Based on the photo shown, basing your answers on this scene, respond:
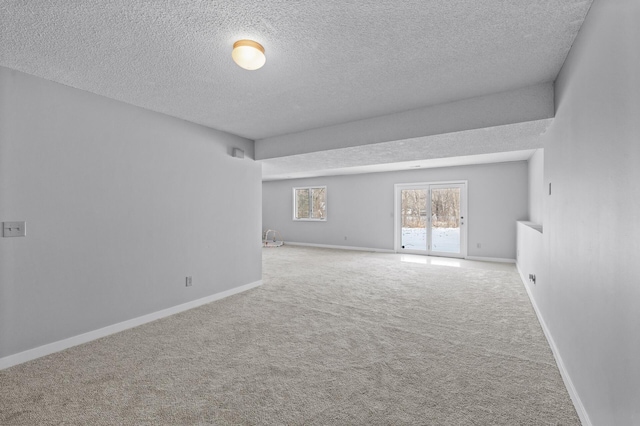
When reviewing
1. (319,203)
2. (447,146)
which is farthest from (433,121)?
(319,203)

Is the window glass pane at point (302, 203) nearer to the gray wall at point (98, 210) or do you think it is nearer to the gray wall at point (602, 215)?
the gray wall at point (98, 210)

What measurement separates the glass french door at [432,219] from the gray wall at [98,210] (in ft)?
17.7

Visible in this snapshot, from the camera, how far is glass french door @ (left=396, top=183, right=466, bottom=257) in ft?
23.6

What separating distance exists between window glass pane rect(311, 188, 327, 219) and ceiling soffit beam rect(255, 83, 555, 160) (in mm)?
5016

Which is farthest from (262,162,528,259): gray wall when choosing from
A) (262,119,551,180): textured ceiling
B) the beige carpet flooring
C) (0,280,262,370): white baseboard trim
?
(0,280,262,370): white baseboard trim

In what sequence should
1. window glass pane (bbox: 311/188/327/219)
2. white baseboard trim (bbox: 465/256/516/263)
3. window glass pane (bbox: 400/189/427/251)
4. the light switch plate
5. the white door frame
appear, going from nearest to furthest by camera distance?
1. the light switch plate
2. white baseboard trim (bbox: 465/256/516/263)
3. the white door frame
4. window glass pane (bbox: 400/189/427/251)
5. window glass pane (bbox: 311/188/327/219)

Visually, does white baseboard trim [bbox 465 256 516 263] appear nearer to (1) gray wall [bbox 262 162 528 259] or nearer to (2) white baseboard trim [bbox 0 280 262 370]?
(1) gray wall [bbox 262 162 528 259]

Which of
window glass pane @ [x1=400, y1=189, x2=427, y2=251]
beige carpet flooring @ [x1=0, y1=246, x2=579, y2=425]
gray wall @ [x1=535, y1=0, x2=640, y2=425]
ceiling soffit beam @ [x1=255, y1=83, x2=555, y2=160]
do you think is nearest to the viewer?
gray wall @ [x1=535, y1=0, x2=640, y2=425]

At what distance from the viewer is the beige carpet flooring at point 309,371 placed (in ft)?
5.62

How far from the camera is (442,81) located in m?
A: 2.53

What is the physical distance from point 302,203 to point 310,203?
0.32 m

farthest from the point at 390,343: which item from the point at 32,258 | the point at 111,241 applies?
the point at 32,258

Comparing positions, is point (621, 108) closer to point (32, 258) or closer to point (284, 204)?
point (32, 258)

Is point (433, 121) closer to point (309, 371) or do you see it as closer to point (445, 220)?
point (309, 371)
